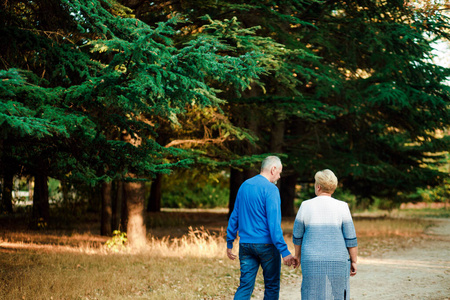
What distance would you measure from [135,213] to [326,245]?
835 cm

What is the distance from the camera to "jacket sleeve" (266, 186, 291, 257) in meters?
4.62

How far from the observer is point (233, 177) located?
1966 centimetres

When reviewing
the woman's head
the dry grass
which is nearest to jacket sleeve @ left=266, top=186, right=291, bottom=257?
the woman's head

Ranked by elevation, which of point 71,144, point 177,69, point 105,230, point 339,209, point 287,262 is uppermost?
point 177,69

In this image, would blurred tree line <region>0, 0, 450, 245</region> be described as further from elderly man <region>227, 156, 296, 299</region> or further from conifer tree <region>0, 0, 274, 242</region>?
elderly man <region>227, 156, 296, 299</region>

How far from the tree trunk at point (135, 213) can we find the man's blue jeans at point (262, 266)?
7.38 m

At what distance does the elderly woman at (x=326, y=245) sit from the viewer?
4168mm

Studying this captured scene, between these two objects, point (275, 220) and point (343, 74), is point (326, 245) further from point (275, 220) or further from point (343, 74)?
point (343, 74)

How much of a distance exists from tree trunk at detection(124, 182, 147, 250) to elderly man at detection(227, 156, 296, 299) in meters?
7.38

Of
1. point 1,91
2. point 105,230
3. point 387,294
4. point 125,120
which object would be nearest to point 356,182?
point 105,230

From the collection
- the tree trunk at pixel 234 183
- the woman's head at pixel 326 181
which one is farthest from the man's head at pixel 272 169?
the tree trunk at pixel 234 183

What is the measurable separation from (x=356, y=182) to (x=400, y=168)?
13.2 feet

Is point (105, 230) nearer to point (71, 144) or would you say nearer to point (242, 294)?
point (71, 144)

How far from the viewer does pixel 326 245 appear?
13.8 feet
